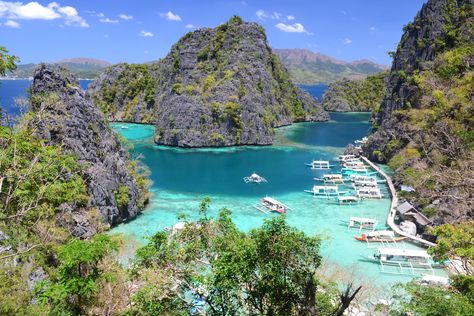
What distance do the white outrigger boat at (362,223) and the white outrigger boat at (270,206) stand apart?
21.9 feet

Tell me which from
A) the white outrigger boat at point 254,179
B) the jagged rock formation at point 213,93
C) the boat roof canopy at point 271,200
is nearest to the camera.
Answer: the boat roof canopy at point 271,200

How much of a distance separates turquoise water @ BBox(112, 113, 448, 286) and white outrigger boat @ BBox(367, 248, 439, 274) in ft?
3.12

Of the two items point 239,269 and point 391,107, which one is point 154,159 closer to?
point 391,107

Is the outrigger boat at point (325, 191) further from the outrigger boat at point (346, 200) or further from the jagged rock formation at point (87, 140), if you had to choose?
the jagged rock formation at point (87, 140)

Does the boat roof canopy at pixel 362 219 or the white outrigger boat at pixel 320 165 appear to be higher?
the white outrigger boat at pixel 320 165

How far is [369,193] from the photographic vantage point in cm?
4403

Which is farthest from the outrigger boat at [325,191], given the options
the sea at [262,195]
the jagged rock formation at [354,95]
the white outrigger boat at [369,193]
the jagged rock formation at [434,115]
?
the jagged rock formation at [354,95]

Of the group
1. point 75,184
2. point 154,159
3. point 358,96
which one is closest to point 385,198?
point 75,184

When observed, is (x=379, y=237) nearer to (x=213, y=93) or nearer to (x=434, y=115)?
(x=434, y=115)

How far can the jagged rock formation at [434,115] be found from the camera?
16819 millimetres

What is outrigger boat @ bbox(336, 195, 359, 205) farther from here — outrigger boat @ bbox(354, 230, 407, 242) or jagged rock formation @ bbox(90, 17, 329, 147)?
jagged rock formation @ bbox(90, 17, 329, 147)

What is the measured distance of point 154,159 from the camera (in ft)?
211

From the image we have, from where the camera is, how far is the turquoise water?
102 feet

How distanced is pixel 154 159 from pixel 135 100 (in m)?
53.5
